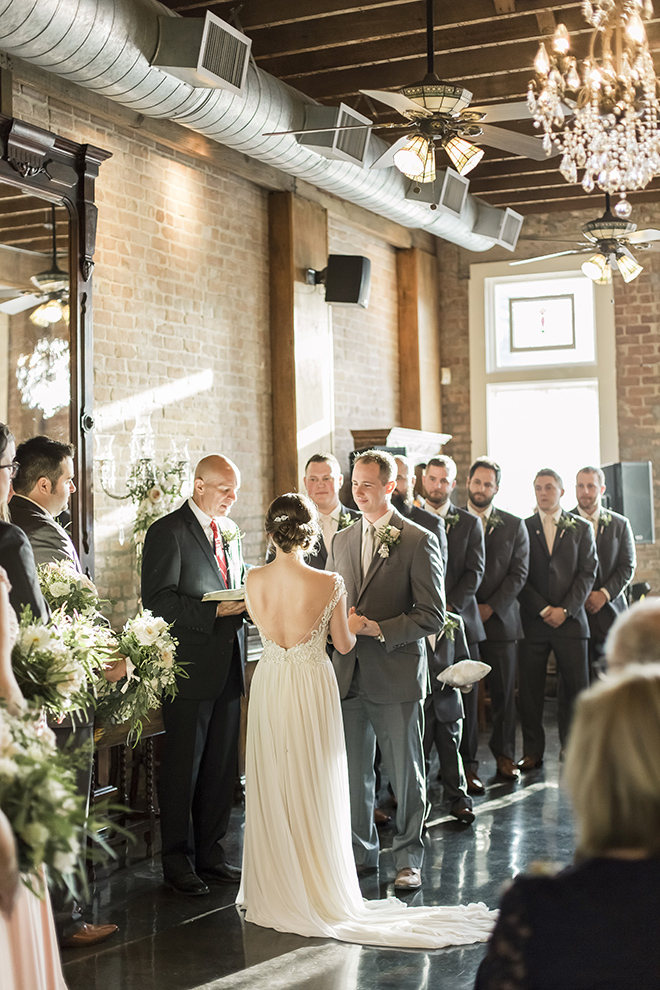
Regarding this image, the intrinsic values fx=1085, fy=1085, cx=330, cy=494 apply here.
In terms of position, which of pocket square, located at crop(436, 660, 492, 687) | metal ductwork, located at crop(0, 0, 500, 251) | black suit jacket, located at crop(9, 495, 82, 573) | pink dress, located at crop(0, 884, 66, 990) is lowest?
pink dress, located at crop(0, 884, 66, 990)

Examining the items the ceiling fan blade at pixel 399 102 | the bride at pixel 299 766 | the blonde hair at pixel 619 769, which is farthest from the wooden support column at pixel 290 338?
the blonde hair at pixel 619 769

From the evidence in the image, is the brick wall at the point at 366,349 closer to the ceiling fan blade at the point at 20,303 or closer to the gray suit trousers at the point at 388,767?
the ceiling fan blade at the point at 20,303

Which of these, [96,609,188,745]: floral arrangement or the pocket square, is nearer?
[96,609,188,745]: floral arrangement

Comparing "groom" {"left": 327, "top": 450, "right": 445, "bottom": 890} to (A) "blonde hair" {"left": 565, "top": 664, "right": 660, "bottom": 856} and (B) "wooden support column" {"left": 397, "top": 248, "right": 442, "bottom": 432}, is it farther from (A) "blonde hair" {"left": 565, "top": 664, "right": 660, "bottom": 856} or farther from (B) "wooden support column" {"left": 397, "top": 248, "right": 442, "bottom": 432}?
(B) "wooden support column" {"left": 397, "top": 248, "right": 442, "bottom": 432}

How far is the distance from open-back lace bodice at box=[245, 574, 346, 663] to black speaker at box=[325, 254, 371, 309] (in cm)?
493

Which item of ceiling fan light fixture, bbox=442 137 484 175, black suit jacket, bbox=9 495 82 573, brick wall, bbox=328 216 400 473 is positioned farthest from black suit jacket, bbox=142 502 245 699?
brick wall, bbox=328 216 400 473

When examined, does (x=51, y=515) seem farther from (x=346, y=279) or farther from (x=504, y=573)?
(x=346, y=279)

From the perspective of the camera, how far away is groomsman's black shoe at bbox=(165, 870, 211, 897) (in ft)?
16.2

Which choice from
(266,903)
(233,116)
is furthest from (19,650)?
(233,116)

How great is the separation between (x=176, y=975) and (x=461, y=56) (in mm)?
6414

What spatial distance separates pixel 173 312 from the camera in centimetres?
757

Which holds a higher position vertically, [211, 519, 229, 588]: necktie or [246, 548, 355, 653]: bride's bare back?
[211, 519, 229, 588]: necktie

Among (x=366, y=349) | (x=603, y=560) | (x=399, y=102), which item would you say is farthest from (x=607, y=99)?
(x=366, y=349)

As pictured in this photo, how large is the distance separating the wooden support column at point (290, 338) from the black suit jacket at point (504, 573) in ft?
6.74
